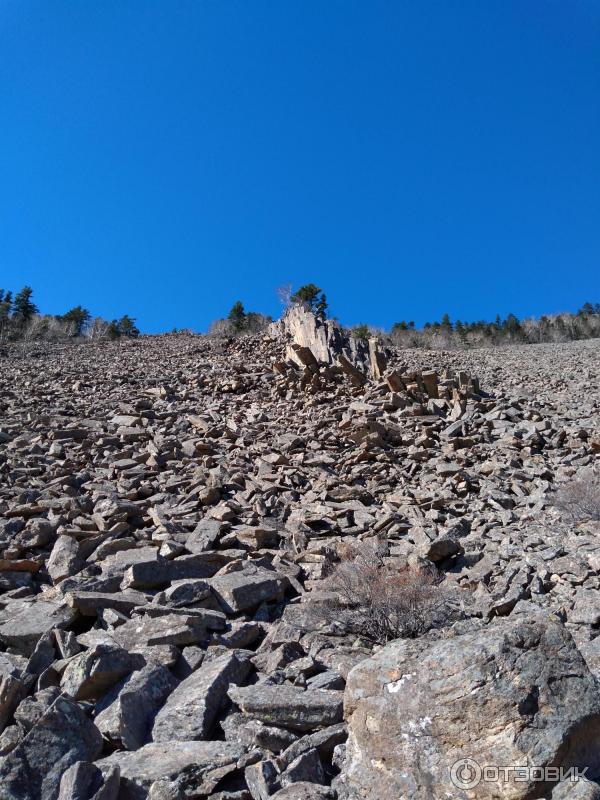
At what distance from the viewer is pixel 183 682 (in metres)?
5.12

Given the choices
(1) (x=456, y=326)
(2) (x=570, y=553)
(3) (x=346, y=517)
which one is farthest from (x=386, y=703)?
(1) (x=456, y=326)

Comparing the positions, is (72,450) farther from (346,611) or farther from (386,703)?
(386,703)

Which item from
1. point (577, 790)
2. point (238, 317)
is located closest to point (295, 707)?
point (577, 790)

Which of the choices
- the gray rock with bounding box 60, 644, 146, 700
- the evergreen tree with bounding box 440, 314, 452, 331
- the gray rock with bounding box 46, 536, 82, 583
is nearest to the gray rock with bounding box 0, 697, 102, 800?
the gray rock with bounding box 60, 644, 146, 700

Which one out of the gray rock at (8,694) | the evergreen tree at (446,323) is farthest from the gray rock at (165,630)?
the evergreen tree at (446,323)

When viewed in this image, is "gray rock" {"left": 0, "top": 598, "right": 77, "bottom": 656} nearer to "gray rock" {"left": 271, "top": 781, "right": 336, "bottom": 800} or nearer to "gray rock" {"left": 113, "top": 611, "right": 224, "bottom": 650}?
"gray rock" {"left": 113, "top": 611, "right": 224, "bottom": 650}

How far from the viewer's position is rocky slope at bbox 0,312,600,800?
368 cm

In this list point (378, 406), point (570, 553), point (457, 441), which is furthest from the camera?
point (378, 406)

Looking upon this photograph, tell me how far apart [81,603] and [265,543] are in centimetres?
312

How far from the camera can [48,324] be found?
34094 mm

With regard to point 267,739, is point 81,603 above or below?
above

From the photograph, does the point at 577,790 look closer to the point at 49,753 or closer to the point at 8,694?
the point at 49,753

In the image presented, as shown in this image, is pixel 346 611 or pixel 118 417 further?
pixel 118 417

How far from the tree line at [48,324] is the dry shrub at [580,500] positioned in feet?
86.5
